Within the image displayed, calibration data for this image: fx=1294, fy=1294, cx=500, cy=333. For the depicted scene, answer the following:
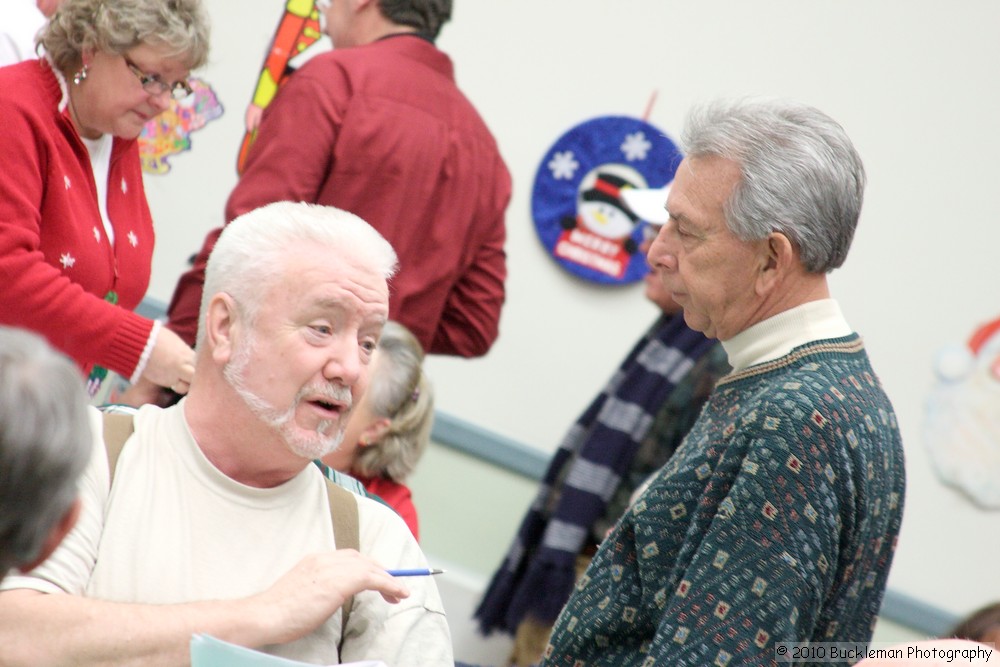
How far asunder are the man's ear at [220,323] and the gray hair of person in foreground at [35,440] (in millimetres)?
611

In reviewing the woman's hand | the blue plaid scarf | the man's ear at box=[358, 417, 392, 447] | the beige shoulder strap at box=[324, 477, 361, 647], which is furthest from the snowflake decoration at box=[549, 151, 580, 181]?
the beige shoulder strap at box=[324, 477, 361, 647]

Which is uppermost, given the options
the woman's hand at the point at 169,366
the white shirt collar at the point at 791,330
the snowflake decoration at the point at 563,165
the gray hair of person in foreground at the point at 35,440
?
the white shirt collar at the point at 791,330

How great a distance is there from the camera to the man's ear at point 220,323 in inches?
73.9

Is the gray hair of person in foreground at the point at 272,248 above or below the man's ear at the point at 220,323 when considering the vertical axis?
above

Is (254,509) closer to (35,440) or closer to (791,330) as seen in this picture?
(35,440)

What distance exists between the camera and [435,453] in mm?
4633

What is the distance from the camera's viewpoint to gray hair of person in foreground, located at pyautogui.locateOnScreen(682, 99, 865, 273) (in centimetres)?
192

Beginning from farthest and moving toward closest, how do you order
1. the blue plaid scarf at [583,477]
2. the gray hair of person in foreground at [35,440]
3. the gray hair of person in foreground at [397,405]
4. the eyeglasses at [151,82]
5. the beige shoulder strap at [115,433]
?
the blue plaid scarf at [583,477] → the gray hair of person in foreground at [397,405] → the eyeglasses at [151,82] → the beige shoulder strap at [115,433] → the gray hair of person in foreground at [35,440]

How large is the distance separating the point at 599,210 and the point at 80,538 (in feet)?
10.4

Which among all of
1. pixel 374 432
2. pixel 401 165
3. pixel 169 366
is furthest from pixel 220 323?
pixel 401 165

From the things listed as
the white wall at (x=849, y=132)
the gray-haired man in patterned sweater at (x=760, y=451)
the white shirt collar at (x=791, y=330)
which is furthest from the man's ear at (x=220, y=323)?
the white wall at (x=849, y=132)

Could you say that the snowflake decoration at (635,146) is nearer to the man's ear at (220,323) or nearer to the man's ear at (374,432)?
the man's ear at (374,432)

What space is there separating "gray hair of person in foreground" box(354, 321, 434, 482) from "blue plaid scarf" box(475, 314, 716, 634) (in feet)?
3.08

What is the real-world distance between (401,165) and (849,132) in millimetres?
2135
